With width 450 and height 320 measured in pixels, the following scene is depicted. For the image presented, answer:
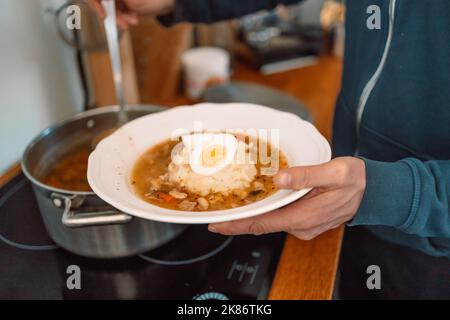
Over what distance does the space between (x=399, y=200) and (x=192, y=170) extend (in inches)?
13.7

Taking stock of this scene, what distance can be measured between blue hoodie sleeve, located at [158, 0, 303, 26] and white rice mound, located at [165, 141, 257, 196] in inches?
20.9

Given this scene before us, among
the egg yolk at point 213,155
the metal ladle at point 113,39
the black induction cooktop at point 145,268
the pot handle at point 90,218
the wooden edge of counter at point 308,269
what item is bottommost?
the wooden edge of counter at point 308,269

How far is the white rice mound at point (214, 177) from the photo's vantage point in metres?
0.72

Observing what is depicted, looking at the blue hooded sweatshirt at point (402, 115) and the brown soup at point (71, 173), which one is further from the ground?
the blue hooded sweatshirt at point (402, 115)

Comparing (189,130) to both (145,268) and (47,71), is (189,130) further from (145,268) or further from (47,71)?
(47,71)

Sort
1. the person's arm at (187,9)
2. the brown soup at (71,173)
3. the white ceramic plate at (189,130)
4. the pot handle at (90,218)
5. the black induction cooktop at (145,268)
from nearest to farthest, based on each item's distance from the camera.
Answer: the white ceramic plate at (189,130) → the pot handle at (90,218) → the black induction cooktop at (145,268) → the brown soup at (71,173) → the person's arm at (187,9)

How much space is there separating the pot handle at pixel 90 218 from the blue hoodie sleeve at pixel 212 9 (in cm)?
64

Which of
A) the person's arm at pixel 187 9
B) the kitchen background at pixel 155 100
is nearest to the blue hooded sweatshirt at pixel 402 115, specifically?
the kitchen background at pixel 155 100

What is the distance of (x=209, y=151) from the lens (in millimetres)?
757

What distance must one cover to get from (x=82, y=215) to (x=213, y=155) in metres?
0.25

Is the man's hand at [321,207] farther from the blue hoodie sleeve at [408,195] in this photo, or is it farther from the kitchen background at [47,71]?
the kitchen background at [47,71]

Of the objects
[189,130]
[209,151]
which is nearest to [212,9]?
[189,130]
